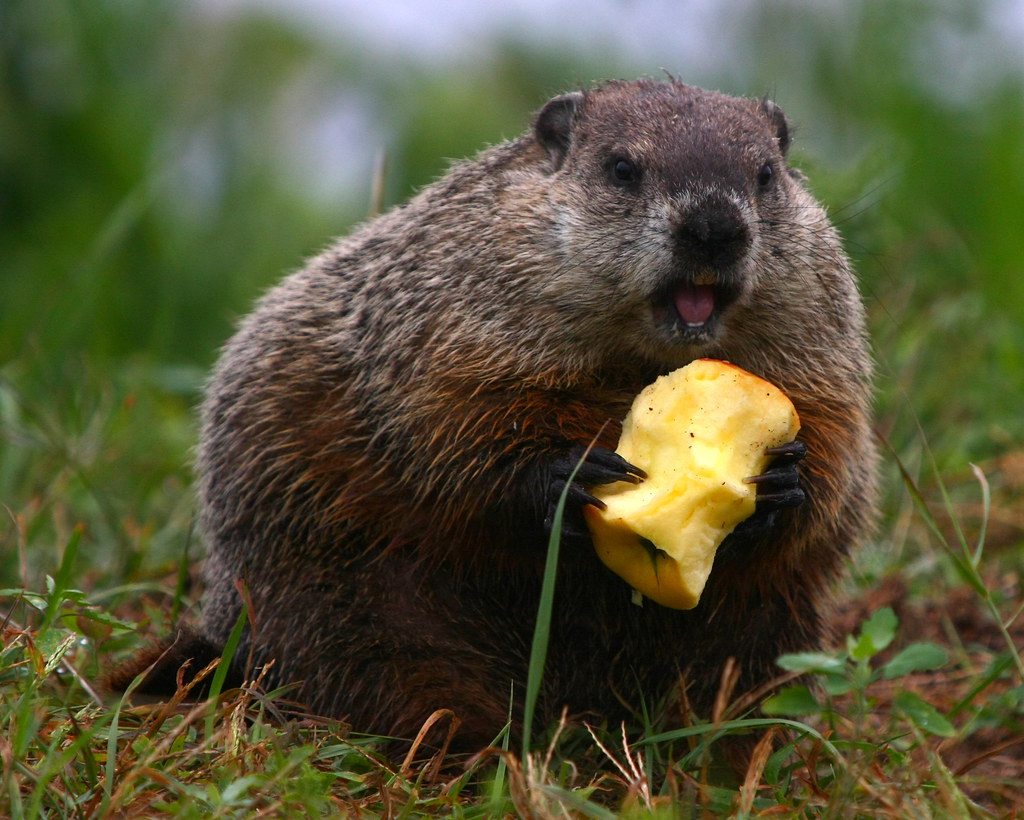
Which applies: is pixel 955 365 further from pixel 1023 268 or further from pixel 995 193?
pixel 995 193

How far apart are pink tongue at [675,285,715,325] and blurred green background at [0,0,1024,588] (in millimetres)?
716

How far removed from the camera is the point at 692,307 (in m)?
3.37

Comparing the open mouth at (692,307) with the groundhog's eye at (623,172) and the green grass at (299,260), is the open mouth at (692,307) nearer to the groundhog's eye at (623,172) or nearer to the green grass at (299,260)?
the groundhog's eye at (623,172)

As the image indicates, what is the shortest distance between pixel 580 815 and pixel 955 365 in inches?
145

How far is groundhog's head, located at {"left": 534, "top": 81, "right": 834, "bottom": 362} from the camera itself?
10.8ft

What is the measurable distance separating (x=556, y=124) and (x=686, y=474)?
131cm

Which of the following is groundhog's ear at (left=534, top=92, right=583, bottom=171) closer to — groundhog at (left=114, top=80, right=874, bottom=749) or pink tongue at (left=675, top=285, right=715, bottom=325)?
groundhog at (left=114, top=80, right=874, bottom=749)

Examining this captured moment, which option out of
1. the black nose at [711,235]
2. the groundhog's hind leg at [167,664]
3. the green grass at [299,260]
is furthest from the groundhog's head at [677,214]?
the groundhog's hind leg at [167,664]

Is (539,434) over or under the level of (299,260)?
over

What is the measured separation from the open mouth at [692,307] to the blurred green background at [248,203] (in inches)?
27.3

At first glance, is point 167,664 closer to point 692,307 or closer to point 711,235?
point 692,307

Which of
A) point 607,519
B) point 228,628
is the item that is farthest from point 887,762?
point 228,628

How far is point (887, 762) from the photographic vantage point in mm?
3221

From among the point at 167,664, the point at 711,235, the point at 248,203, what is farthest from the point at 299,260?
the point at 711,235
